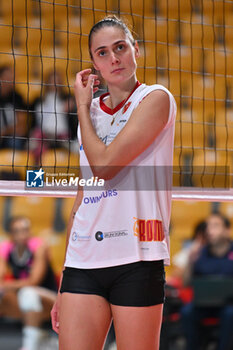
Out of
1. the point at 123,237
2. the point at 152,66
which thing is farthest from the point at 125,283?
the point at 152,66

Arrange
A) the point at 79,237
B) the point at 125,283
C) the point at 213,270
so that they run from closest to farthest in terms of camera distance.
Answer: the point at 125,283 → the point at 79,237 → the point at 213,270

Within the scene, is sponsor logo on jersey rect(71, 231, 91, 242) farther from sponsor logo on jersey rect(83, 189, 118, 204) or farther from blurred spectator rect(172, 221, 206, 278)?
blurred spectator rect(172, 221, 206, 278)

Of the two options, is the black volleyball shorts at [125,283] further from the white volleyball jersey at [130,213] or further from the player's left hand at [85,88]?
the player's left hand at [85,88]

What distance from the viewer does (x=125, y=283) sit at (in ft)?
6.84

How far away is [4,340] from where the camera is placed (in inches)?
232

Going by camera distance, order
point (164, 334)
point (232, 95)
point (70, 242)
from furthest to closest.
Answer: point (232, 95) → point (164, 334) → point (70, 242)

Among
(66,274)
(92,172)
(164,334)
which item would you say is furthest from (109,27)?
(164,334)

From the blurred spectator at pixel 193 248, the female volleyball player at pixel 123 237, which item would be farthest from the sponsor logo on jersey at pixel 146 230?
the blurred spectator at pixel 193 248

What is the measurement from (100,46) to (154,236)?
77 cm

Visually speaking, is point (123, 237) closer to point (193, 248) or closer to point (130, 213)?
point (130, 213)

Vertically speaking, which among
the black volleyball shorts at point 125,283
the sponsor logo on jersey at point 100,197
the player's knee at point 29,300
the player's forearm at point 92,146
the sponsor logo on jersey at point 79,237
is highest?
the player's forearm at point 92,146

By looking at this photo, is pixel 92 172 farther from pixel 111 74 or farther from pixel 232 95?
pixel 232 95

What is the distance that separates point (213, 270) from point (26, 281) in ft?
6.02

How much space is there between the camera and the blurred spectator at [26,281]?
5.59 meters
